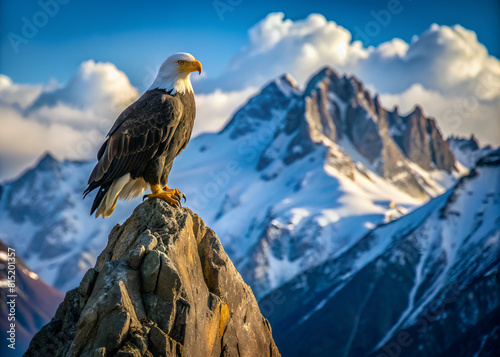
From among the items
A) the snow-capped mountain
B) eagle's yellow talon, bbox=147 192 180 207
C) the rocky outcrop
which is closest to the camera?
the rocky outcrop

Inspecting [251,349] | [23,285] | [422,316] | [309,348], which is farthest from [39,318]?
[251,349]

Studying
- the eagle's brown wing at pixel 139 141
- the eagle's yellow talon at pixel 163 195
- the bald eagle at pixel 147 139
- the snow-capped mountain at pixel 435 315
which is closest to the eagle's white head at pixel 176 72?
the bald eagle at pixel 147 139

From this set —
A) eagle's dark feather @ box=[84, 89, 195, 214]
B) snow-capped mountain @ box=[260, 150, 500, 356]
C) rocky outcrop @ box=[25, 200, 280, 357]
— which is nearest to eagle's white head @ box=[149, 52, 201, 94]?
eagle's dark feather @ box=[84, 89, 195, 214]

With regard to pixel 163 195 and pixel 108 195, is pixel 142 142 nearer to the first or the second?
pixel 163 195

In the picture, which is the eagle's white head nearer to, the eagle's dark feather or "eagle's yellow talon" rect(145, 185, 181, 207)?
the eagle's dark feather

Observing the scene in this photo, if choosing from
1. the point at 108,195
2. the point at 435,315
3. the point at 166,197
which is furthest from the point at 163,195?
the point at 435,315

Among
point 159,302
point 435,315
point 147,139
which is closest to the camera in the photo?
point 159,302
